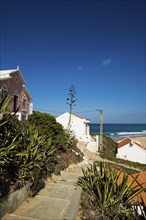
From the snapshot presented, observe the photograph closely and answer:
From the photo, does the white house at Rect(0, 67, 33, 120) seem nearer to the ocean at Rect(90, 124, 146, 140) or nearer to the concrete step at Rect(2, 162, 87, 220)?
the concrete step at Rect(2, 162, 87, 220)

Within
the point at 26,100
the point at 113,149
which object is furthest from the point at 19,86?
the point at 113,149

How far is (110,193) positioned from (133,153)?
27.9 metres

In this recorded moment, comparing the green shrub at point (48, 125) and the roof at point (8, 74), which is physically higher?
the roof at point (8, 74)

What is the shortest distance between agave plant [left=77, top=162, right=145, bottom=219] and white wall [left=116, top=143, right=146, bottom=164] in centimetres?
2624

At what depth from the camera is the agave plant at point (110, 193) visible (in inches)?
255

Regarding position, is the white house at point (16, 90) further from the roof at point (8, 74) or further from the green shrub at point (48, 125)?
the green shrub at point (48, 125)

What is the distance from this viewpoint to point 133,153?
107 ft

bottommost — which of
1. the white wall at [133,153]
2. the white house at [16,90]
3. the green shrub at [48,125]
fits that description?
the white wall at [133,153]

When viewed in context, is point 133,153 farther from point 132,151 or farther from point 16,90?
point 16,90

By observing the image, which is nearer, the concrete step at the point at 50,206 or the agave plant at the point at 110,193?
the concrete step at the point at 50,206

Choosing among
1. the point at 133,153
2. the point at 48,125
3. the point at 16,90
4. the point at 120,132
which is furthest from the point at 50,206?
the point at 120,132

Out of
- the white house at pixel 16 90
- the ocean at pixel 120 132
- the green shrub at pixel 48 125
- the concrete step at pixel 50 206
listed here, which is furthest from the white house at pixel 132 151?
the ocean at pixel 120 132

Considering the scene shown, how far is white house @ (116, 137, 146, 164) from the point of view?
31870mm

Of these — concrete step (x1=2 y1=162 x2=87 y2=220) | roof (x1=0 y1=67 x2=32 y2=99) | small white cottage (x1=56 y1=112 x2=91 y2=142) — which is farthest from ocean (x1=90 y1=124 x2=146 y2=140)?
concrete step (x1=2 y1=162 x2=87 y2=220)
